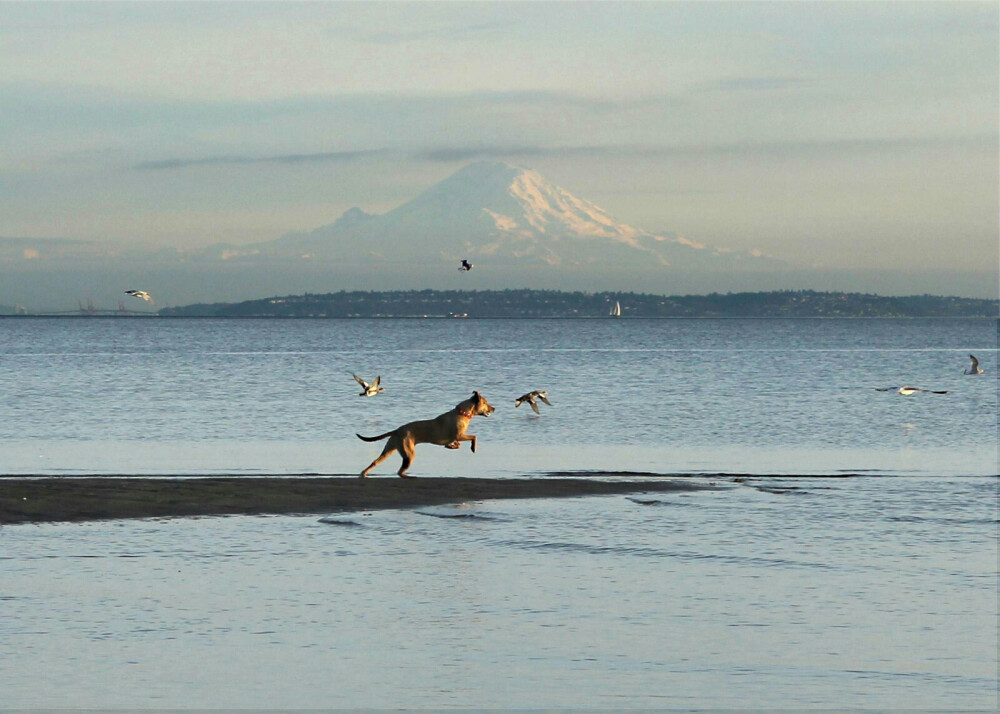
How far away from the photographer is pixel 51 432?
41.4m

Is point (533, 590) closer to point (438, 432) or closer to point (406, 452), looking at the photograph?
point (438, 432)

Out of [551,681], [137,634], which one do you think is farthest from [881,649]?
[137,634]

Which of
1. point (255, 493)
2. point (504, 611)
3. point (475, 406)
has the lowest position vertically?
point (504, 611)

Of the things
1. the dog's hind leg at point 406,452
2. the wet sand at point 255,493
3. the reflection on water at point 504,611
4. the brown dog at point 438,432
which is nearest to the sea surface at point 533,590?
the reflection on water at point 504,611

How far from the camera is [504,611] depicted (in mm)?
14266

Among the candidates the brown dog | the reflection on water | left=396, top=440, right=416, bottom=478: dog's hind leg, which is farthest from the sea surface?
left=396, top=440, right=416, bottom=478: dog's hind leg

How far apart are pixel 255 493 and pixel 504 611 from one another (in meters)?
10.3

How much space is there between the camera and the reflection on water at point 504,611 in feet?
37.0

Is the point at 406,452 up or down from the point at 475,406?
down

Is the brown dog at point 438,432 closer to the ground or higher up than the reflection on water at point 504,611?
higher up

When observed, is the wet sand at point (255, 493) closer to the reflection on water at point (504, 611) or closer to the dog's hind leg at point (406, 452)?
the dog's hind leg at point (406, 452)

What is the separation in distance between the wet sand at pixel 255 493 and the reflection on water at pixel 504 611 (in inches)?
42.2

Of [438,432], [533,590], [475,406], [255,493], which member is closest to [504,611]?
[533,590]

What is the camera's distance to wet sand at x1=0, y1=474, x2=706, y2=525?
21.6 metres
